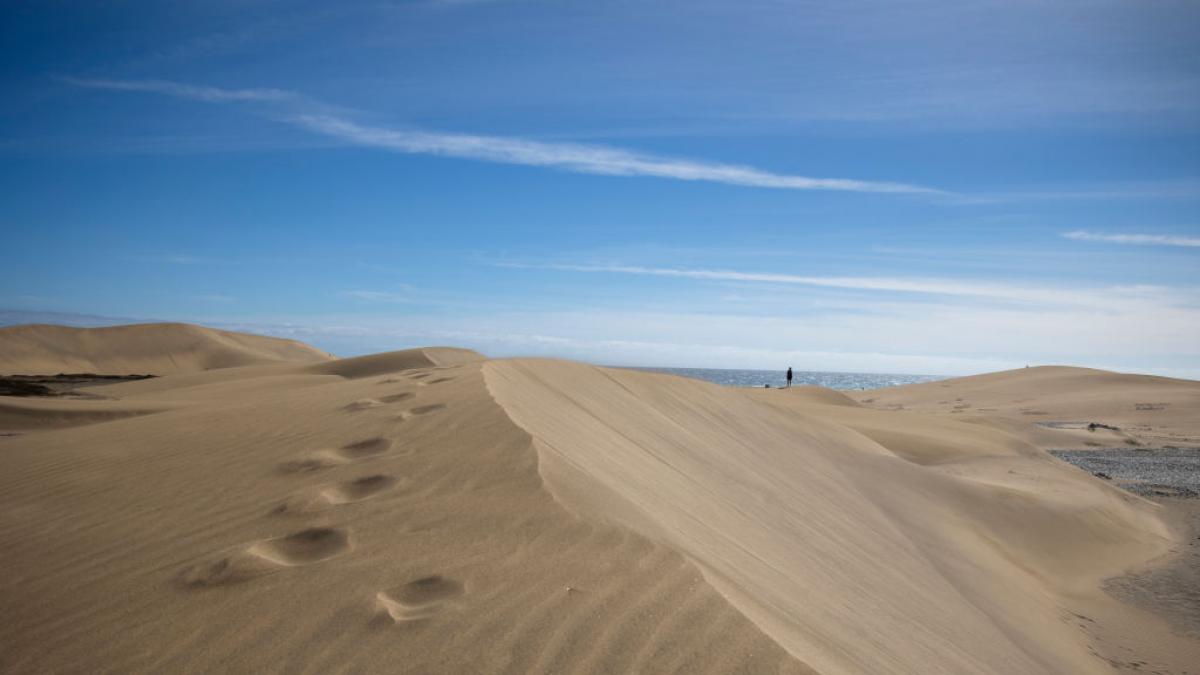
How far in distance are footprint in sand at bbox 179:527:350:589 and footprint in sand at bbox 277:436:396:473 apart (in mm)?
1070

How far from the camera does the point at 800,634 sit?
2.79m

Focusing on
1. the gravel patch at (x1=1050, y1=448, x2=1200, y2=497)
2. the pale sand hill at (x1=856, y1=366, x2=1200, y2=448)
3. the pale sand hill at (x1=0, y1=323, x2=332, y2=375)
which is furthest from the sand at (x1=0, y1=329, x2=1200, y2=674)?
the pale sand hill at (x1=0, y1=323, x2=332, y2=375)

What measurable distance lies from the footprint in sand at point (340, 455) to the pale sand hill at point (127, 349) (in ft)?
114

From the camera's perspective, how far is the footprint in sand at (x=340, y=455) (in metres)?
4.29

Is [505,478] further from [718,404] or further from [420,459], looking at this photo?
[718,404]

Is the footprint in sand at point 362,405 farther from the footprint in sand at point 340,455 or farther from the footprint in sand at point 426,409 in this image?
the footprint in sand at point 340,455

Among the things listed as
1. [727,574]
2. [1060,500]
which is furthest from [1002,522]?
[727,574]

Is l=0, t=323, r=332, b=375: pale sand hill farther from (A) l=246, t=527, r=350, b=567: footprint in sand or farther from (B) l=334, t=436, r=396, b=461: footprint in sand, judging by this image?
(A) l=246, t=527, r=350, b=567: footprint in sand

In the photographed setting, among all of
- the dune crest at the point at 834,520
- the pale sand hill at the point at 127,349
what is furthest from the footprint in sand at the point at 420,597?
the pale sand hill at the point at 127,349

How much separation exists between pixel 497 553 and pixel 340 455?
1.93m

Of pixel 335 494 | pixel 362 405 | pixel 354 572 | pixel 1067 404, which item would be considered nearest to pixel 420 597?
pixel 354 572

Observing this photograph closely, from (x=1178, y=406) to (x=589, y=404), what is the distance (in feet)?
101

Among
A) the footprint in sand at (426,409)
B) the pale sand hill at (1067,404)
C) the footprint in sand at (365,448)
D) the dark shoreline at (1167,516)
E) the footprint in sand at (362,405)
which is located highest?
the footprint in sand at (426,409)

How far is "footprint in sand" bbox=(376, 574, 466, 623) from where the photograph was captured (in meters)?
2.54
